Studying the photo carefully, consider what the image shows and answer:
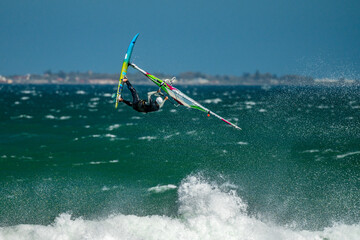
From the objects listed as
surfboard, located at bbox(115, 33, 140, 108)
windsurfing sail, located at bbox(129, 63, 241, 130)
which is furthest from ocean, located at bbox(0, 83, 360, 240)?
surfboard, located at bbox(115, 33, 140, 108)

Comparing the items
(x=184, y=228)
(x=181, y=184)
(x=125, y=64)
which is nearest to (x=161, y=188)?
(x=181, y=184)

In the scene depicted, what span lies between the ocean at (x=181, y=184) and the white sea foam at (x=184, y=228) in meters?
0.04

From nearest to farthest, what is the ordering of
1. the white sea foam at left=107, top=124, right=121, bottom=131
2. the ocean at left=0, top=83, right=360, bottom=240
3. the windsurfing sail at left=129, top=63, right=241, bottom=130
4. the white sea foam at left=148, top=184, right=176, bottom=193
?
the windsurfing sail at left=129, top=63, right=241, bottom=130, the ocean at left=0, top=83, right=360, bottom=240, the white sea foam at left=148, top=184, right=176, bottom=193, the white sea foam at left=107, top=124, right=121, bottom=131

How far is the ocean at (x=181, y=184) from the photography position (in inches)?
540

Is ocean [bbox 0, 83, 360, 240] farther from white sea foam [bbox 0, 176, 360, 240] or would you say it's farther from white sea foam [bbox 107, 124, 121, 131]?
white sea foam [bbox 107, 124, 121, 131]

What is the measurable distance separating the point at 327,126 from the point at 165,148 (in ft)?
49.5

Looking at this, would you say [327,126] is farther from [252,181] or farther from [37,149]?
[37,149]

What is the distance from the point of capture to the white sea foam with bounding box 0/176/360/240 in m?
13.2

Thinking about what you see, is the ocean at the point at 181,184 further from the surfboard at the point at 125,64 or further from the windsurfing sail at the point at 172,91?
the surfboard at the point at 125,64

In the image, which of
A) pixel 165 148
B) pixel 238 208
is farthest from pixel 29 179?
pixel 238 208

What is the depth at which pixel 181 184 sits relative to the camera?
698 inches

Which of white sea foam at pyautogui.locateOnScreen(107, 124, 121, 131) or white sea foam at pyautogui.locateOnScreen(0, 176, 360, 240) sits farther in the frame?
white sea foam at pyautogui.locateOnScreen(107, 124, 121, 131)

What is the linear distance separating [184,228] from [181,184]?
13.7 ft

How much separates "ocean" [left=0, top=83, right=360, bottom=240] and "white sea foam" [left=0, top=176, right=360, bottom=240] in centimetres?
4
